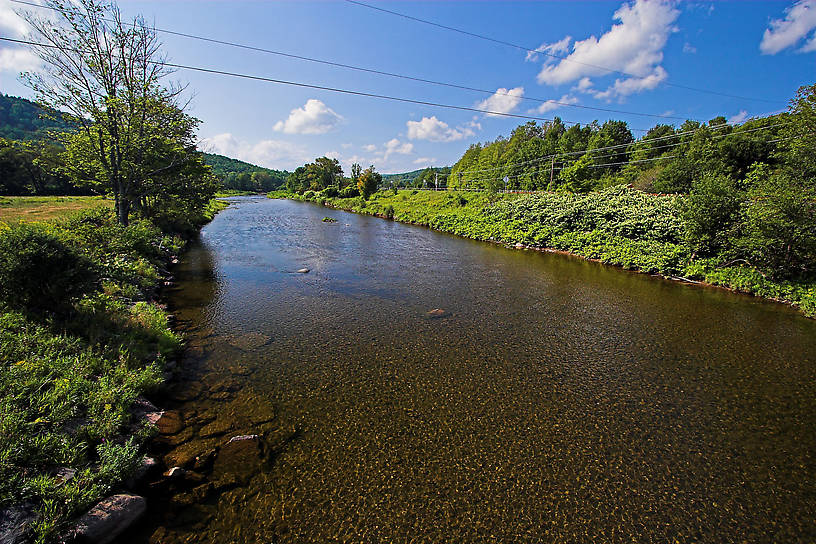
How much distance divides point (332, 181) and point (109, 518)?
343 ft

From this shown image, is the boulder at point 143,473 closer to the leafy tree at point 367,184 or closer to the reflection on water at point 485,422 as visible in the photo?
the reflection on water at point 485,422

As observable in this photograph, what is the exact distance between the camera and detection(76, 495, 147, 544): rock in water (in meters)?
3.71

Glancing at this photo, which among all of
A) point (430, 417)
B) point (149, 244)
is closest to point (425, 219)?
point (149, 244)

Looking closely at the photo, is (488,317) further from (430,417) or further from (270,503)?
(270,503)

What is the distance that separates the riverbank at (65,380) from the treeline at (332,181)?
64322 millimetres

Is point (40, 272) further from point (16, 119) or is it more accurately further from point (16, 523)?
point (16, 119)

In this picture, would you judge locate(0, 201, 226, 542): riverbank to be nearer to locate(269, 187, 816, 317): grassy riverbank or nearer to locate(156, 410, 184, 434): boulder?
locate(156, 410, 184, 434): boulder

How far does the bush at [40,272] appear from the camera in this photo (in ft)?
21.0

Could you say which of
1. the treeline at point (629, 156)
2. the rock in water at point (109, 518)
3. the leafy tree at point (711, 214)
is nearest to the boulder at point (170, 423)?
the rock in water at point (109, 518)

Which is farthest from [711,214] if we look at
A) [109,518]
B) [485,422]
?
[109,518]

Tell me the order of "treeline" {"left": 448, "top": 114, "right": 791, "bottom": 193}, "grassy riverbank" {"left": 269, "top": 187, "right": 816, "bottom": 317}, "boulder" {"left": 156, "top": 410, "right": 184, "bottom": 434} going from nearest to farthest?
1. "boulder" {"left": 156, "top": 410, "right": 184, "bottom": 434}
2. "grassy riverbank" {"left": 269, "top": 187, "right": 816, "bottom": 317}
3. "treeline" {"left": 448, "top": 114, "right": 791, "bottom": 193}

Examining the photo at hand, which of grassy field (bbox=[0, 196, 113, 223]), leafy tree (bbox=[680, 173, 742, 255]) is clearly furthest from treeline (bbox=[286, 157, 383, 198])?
leafy tree (bbox=[680, 173, 742, 255])

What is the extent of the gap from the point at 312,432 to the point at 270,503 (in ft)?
4.77

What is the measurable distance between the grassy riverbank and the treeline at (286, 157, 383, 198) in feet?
111
